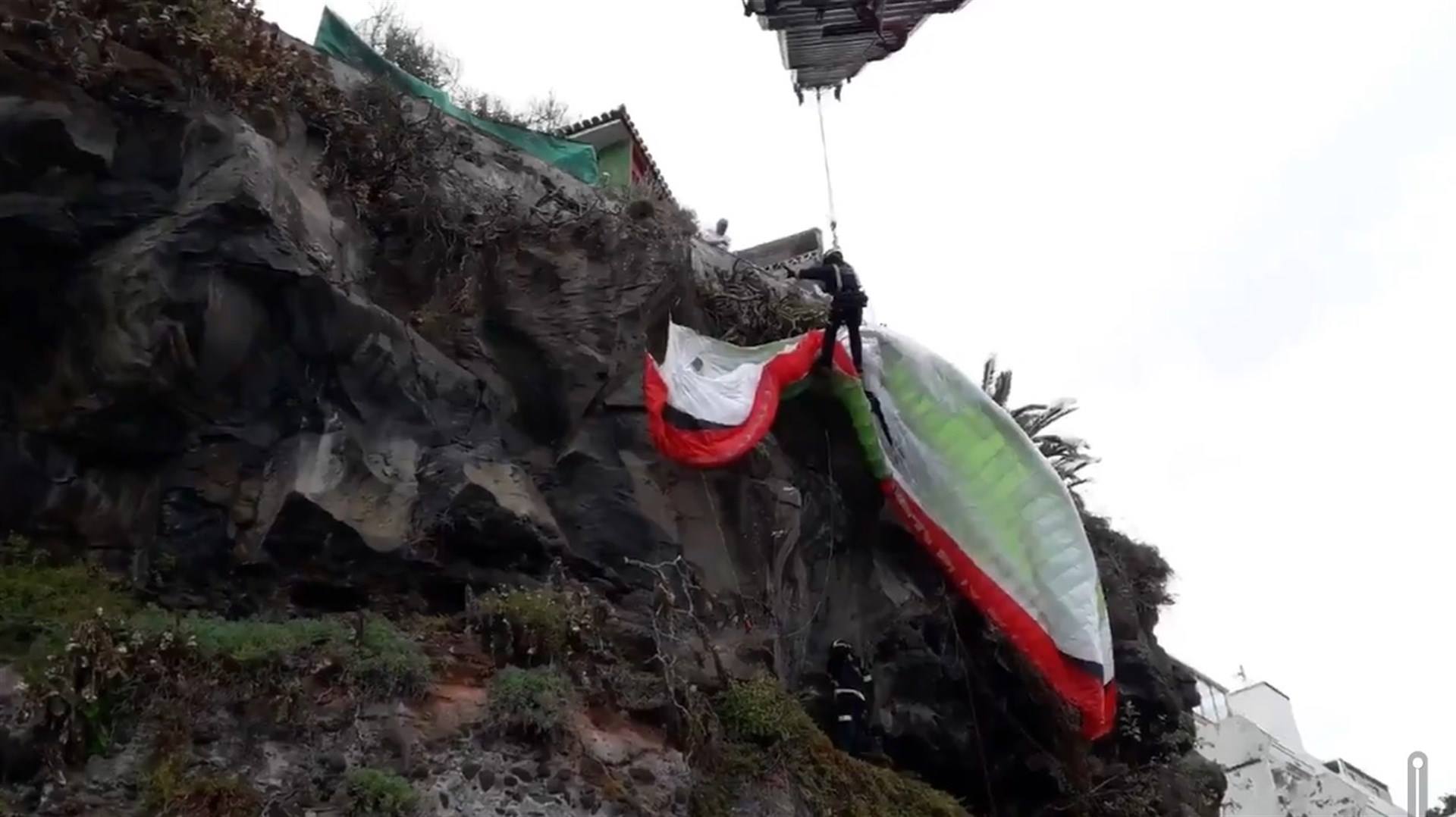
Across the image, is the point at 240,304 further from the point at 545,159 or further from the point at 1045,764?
the point at 1045,764

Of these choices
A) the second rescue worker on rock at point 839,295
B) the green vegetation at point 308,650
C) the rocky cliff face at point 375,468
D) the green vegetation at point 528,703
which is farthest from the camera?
the second rescue worker on rock at point 839,295

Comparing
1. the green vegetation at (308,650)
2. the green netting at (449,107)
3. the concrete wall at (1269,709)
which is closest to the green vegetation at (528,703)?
the green vegetation at (308,650)

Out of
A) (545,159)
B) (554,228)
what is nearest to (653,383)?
(554,228)

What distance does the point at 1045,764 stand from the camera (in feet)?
44.0

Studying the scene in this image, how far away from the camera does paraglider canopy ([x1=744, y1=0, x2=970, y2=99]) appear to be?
42.2ft

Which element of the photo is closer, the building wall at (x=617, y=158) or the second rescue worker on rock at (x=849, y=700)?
A: the second rescue worker on rock at (x=849, y=700)

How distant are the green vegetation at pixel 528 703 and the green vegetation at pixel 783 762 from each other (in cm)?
109

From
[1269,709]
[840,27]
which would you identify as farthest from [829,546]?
[1269,709]

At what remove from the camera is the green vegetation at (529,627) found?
862 centimetres

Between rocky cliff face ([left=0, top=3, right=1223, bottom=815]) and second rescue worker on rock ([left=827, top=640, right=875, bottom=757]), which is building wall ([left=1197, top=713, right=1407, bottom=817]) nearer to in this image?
rocky cliff face ([left=0, top=3, right=1223, bottom=815])

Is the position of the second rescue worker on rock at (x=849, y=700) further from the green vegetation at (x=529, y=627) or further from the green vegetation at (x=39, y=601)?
the green vegetation at (x=39, y=601)

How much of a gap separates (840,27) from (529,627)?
7.49 metres

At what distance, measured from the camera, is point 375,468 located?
974 centimetres

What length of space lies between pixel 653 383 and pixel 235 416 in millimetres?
3238
